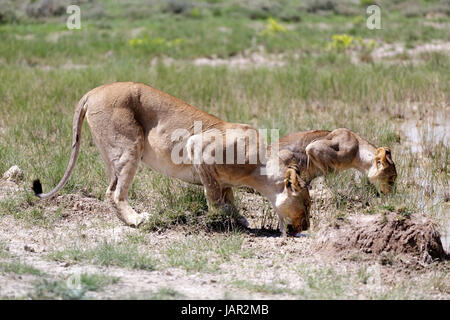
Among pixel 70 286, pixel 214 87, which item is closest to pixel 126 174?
pixel 70 286

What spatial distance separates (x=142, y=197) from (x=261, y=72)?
8297mm

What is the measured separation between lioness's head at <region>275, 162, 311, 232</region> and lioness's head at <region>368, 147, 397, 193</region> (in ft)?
5.95

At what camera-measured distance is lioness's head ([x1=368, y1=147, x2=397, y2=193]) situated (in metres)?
9.20

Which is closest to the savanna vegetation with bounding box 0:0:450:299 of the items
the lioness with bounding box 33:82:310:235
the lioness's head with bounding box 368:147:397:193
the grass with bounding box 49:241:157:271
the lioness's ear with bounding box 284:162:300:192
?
the grass with bounding box 49:241:157:271

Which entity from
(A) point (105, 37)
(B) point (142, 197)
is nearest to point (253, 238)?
(B) point (142, 197)

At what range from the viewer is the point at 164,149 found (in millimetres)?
8008

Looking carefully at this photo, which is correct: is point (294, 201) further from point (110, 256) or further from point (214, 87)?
point (214, 87)

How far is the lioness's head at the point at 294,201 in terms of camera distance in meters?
7.61

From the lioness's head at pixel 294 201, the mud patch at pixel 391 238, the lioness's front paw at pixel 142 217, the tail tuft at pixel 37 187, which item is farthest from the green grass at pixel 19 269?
the mud patch at pixel 391 238

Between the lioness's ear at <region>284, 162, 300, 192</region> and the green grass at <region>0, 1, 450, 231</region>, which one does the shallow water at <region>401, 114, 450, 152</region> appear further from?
the lioness's ear at <region>284, 162, 300, 192</region>

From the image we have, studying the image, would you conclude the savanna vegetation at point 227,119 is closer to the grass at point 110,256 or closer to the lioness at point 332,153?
the grass at point 110,256

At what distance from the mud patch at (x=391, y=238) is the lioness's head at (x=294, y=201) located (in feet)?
1.54

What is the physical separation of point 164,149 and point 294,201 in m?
1.59
